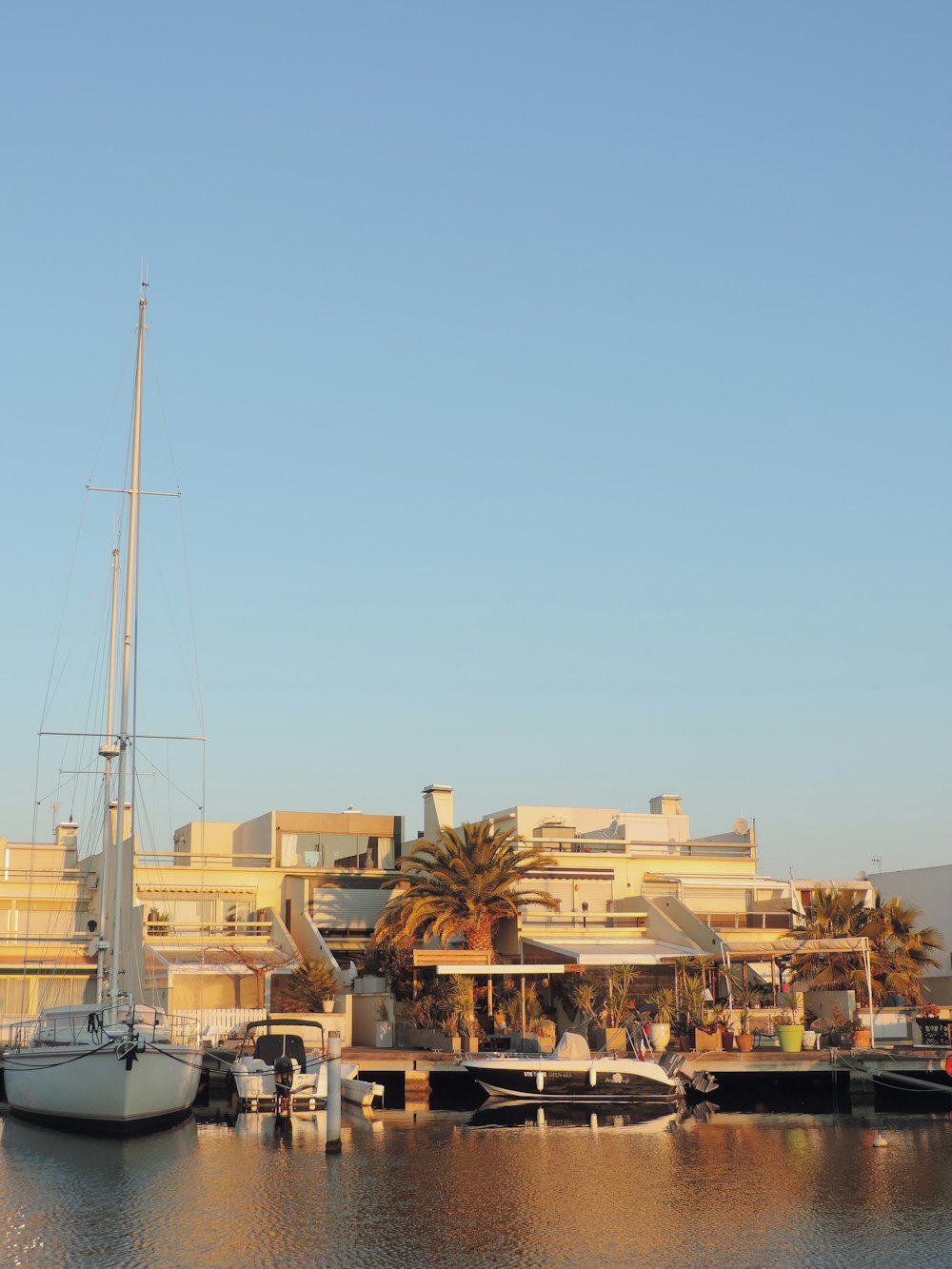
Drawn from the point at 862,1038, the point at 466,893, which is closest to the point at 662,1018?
the point at 862,1038

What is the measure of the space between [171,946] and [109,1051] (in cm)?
1161

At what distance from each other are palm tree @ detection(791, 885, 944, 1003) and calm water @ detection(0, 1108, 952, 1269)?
9.88 metres

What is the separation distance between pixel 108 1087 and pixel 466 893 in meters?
13.6

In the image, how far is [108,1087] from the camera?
2862 centimetres

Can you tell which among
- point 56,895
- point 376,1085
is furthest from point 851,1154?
point 56,895

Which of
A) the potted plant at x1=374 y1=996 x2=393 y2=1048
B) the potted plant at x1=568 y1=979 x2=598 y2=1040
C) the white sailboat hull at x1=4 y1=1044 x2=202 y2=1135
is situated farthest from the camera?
the potted plant at x1=374 y1=996 x2=393 y2=1048

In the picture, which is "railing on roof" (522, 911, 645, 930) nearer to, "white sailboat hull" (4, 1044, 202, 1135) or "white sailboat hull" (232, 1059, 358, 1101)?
"white sailboat hull" (232, 1059, 358, 1101)

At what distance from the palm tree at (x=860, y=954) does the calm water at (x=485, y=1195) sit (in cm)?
988

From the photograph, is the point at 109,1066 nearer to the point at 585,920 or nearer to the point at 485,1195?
the point at 485,1195

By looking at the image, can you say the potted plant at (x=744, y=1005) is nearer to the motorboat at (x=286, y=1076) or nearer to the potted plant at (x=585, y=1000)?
the potted plant at (x=585, y=1000)

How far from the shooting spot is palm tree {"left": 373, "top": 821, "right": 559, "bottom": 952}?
Answer: 3962 cm

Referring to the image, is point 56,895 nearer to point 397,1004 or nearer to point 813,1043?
point 397,1004

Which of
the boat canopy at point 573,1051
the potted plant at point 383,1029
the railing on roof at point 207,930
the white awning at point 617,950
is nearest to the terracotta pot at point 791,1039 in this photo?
the white awning at point 617,950

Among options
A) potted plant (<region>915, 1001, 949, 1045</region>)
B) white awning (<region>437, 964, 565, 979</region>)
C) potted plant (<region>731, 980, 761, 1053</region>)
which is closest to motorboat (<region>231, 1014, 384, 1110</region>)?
white awning (<region>437, 964, 565, 979</region>)
